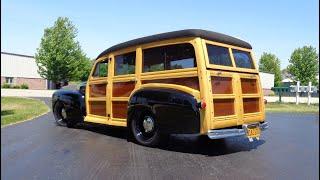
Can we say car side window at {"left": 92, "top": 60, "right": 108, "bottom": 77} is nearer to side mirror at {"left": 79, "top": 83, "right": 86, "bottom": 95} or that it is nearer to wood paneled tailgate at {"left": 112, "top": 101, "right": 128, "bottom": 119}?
side mirror at {"left": 79, "top": 83, "right": 86, "bottom": 95}

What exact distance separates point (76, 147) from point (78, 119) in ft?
8.27

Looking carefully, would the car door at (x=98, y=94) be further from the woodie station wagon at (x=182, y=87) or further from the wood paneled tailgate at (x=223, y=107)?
the wood paneled tailgate at (x=223, y=107)

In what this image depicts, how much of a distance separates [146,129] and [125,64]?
1561 mm

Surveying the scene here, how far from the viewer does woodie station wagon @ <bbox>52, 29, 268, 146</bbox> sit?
671 cm

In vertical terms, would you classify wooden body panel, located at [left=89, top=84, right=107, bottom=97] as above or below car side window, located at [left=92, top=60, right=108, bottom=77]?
below

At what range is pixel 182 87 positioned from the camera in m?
6.82

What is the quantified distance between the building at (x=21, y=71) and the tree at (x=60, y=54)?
7.71m

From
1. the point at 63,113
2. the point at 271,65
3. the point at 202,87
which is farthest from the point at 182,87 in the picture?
the point at 271,65

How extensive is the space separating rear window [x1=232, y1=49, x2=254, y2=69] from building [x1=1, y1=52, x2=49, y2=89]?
5023 centimetres

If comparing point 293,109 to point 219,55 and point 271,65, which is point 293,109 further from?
point 271,65

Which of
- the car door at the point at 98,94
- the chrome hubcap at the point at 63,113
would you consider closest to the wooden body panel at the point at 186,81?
the car door at the point at 98,94

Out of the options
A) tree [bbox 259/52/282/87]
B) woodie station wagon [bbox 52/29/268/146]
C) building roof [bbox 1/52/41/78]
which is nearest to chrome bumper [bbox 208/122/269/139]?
woodie station wagon [bbox 52/29/268/146]

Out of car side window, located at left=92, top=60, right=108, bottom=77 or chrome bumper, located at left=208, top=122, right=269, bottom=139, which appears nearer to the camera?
chrome bumper, located at left=208, top=122, right=269, bottom=139

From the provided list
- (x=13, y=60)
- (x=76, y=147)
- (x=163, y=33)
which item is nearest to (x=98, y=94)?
(x=76, y=147)
